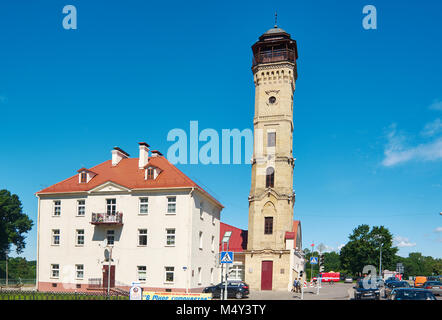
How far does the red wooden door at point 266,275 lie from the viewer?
48.0 m

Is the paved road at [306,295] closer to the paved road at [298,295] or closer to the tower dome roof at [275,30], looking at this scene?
the paved road at [298,295]

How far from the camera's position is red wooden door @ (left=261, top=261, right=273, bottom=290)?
48.0m

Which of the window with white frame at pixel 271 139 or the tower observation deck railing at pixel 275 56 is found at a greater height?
the tower observation deck railing at pixel 275 56

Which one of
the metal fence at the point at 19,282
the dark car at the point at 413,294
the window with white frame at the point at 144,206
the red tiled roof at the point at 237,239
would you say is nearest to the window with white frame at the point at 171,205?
the window with white frame at the point at 144,206

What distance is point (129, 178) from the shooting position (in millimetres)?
40969

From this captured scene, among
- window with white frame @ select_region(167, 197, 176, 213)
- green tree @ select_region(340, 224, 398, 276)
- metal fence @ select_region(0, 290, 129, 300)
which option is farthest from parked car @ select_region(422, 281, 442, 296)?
green tree @ select_region(340, 224, 398, 276)

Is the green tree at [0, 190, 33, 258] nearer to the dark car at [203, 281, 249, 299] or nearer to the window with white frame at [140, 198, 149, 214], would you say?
the window with white frame at [140, 198, 149, 214]

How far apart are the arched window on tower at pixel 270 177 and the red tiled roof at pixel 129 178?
858 cm

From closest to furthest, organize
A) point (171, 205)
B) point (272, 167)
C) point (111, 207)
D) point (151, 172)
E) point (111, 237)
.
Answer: point (171, 205) → point (111, 237) → point (111, 207) → point (151, 172) → point (272, 167)

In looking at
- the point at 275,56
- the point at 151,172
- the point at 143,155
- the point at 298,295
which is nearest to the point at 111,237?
the point at 151,172

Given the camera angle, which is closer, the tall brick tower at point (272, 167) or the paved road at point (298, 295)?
the paved road at point (298, 295)

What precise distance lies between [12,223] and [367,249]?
73.5 meters

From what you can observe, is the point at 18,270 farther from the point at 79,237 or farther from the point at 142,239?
the point at 142,239
